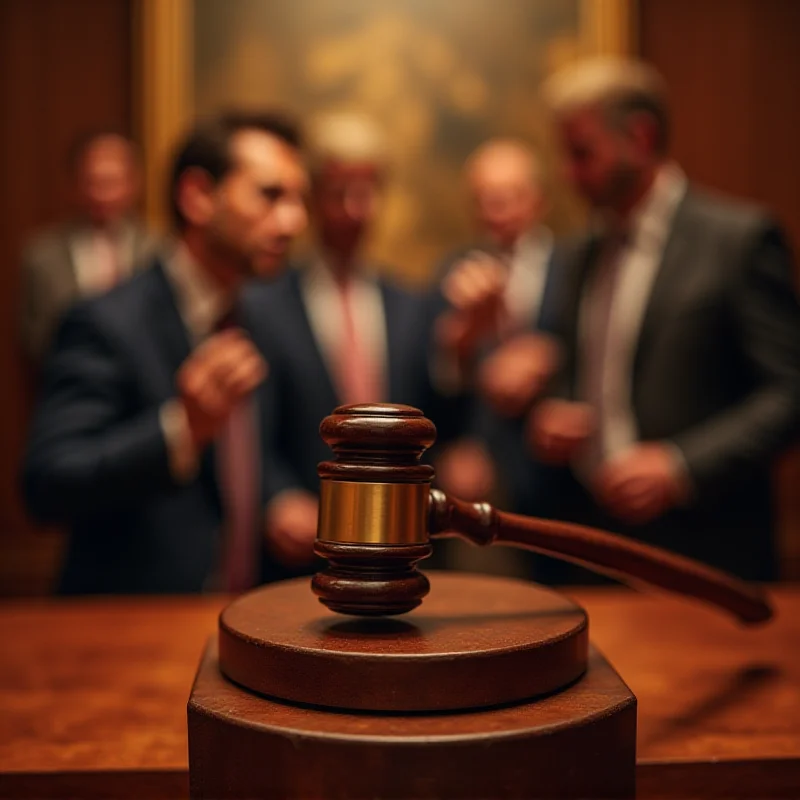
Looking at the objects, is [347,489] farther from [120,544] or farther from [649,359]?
[649,359]

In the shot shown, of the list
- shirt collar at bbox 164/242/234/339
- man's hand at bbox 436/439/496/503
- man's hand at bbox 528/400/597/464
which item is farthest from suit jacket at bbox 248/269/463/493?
shirt collar at bbox 164/242/234/339

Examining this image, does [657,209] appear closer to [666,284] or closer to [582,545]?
[666,284]

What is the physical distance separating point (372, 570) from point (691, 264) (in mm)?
2197

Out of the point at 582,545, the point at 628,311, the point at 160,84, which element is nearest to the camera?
the point at 582,545

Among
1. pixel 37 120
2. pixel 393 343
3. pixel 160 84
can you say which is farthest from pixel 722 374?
pixel 37 120

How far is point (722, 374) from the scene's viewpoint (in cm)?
277

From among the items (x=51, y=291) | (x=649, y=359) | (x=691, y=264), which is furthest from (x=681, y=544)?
(x=51, y=291)

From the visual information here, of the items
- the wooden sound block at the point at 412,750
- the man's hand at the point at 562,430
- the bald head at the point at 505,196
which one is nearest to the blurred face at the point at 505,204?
the bald head at the point at 505,196

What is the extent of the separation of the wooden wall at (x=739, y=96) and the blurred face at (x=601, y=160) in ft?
9.06

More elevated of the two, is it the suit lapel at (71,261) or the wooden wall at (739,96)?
the wooden wall at (739,96)

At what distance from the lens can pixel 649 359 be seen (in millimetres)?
2801

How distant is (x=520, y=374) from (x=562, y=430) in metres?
0.36

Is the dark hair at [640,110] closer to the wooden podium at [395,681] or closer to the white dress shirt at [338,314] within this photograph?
the white dress shirt at [338,314]

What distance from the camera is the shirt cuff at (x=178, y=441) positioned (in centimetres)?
216
